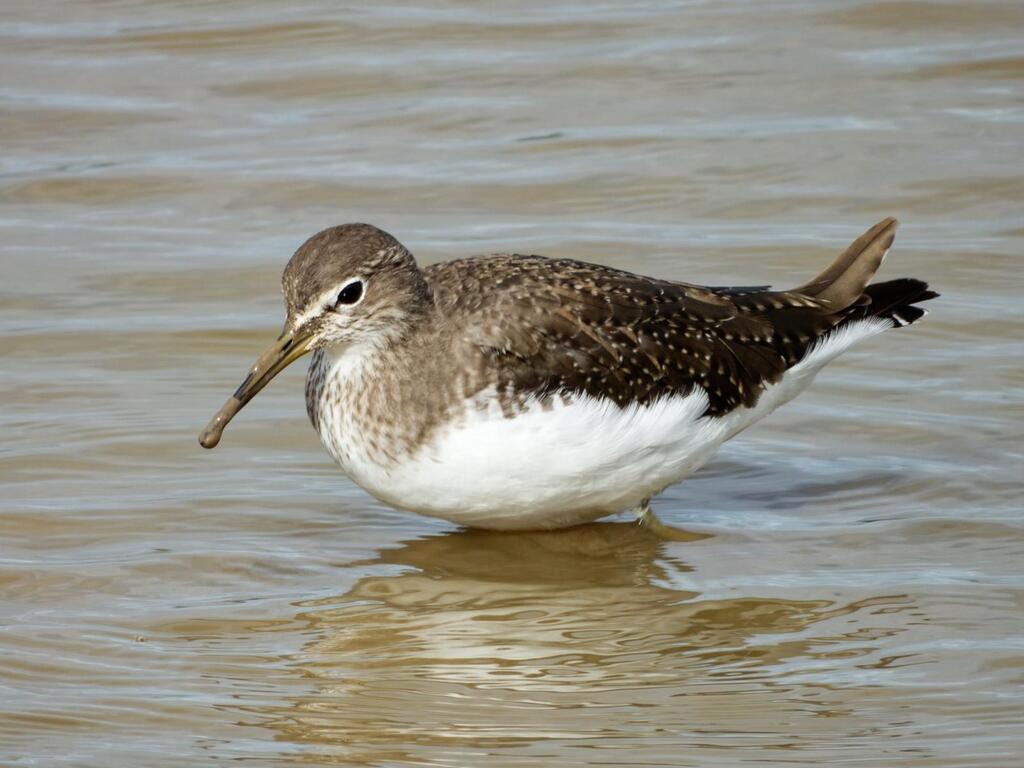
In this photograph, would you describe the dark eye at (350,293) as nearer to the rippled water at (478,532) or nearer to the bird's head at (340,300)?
the bird's head at (340,300)

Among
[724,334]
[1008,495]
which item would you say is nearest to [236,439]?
[724,334]

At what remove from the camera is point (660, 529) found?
31.0 ft

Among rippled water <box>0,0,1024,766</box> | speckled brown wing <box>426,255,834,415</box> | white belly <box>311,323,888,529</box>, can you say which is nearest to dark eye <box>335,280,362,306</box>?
speckled brown wing <box>426,255,834,415</box>

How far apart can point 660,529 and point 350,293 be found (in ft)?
6.98

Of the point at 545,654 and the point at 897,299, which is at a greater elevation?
the point at 897,299

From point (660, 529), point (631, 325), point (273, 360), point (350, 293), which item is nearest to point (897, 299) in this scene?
point (631, 325)

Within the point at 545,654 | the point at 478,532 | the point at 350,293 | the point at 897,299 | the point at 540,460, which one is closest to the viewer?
the point at 545,654

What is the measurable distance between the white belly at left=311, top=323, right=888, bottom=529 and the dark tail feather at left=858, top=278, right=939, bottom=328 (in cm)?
141

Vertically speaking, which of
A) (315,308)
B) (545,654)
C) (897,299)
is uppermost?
(315,308)

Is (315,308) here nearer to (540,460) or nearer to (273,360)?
(273,360)

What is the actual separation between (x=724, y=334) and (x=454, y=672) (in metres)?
2.82

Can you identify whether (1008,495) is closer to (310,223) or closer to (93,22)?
(310,223)

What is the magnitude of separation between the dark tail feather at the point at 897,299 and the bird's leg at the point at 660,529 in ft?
5.53

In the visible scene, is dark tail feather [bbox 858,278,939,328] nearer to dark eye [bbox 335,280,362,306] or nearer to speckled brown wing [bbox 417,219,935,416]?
speckled brown wing [bbox 417,219,935,416]
